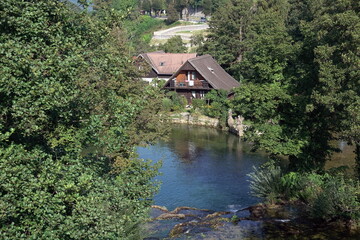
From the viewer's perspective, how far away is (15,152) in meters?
9.78

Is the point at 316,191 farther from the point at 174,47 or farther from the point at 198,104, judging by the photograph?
the point at 174,47

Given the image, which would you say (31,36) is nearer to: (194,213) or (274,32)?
(194,213)

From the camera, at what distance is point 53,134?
1134cm

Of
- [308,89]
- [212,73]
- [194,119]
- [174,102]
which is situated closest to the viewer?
[308,89]

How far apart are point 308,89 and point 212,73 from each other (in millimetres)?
33999

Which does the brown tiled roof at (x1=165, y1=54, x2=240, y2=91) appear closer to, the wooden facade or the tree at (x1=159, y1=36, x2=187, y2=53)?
the wooden facade

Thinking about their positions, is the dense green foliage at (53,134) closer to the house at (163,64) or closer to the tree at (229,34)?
the house at (163,64)

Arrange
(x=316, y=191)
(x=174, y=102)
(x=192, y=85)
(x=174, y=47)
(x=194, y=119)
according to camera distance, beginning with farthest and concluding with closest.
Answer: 1. (x=174, y=47)
2. (x=192, y=85)
3. (x=174, y=102)
4. (x=194, y=119)
5. (x=316, y=191)

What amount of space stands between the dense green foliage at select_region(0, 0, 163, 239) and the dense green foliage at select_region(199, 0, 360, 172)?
482 inches

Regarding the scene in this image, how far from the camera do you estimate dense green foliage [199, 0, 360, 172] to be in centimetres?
2042

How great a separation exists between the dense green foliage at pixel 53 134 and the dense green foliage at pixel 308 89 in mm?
12234

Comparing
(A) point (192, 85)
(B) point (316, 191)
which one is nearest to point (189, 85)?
(A) point (192, 85)

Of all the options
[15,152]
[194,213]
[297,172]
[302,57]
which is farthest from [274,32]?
[15,152]

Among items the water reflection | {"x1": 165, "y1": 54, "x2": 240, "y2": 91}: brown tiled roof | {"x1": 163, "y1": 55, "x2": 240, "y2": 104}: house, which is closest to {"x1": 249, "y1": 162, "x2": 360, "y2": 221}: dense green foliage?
the water reflection
